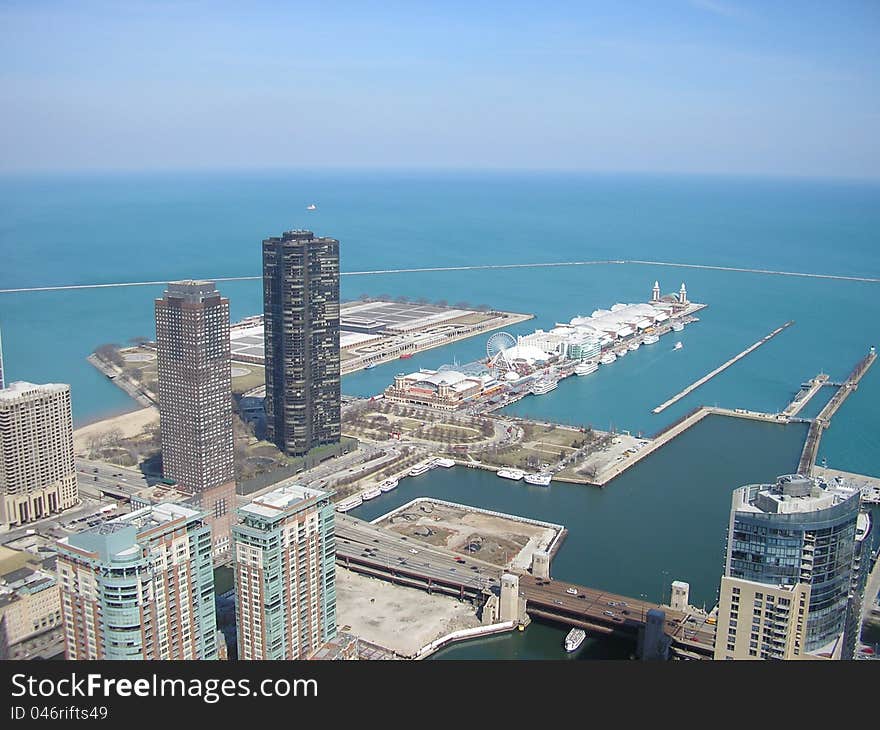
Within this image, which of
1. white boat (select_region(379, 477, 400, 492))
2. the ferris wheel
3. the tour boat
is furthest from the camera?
the ferris wheel

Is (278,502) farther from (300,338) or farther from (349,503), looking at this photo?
(300,338)

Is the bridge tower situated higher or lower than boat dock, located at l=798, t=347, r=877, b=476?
lower

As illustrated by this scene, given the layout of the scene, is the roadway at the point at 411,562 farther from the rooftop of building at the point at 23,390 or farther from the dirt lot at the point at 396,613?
the rooftop of building at the point at 23,390

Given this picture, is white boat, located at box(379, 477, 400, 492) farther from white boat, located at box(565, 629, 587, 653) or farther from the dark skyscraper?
white boat, located at box(565, 629, 587, 653)

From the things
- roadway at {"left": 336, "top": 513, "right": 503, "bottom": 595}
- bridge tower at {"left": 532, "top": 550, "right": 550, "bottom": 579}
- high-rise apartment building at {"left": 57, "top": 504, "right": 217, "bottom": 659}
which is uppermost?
high-rise apartment building at {"left": 57, "top": 504, "right": 217, "bottom": 659}

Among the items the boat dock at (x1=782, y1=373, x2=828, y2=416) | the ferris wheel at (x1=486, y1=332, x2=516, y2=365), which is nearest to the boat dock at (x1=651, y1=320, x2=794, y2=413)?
the boat dock at (x1=782, y1=373, x2=828, y2=416)

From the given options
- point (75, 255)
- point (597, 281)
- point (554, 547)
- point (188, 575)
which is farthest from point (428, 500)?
point (597, 281)

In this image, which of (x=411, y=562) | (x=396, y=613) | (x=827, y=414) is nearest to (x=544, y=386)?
(x=827, y=414)
